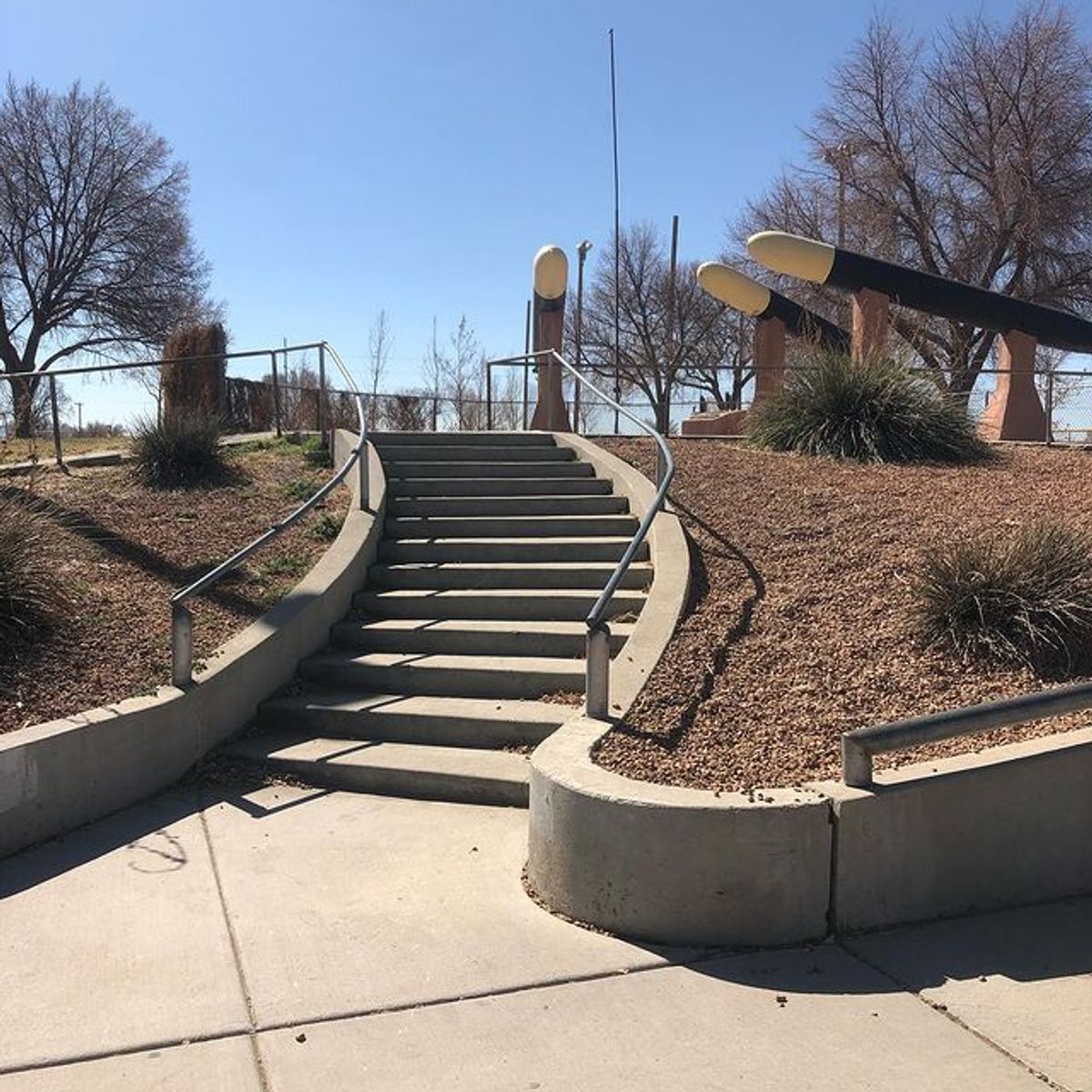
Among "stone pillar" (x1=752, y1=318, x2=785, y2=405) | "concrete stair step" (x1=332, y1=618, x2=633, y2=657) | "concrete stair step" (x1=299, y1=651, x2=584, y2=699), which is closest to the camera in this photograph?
"concrete stair step" (x1=299, y1=651, x2=584, y2=699)

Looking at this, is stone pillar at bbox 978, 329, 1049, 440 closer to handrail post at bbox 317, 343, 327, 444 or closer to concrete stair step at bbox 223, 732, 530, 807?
handrail post at bbox 317, 343, 327, 444

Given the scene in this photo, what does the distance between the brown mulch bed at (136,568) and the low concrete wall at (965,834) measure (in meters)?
3.85

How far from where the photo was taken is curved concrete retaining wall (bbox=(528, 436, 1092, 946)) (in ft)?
12.8

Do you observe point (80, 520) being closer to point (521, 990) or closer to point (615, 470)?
point (615, 470)

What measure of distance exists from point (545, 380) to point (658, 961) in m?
11.4

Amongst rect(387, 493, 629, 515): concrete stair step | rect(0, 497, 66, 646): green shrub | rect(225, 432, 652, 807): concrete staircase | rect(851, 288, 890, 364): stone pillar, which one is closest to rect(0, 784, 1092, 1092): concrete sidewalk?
rect(225, 432, 652, 807): concrete staircase

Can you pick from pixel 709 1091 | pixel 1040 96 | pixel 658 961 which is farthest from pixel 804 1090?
pixel 1040 96

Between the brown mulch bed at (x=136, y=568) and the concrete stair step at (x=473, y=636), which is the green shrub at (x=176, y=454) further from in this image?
the concrete stair step at (x=473, y=636)

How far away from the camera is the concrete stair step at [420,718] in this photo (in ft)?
19.3

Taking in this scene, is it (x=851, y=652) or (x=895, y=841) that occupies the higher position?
(x=851, y=652)

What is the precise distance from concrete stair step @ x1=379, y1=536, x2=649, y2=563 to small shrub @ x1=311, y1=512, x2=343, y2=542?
45 cm

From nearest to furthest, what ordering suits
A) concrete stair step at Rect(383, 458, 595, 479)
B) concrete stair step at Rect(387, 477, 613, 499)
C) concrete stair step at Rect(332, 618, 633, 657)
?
concrete stair step at Rect(332, 618, 633, 657)
concrete stair step at Rect(387, 477, 613, 499)
concrete stair step at Rect(383, 458, 595, 479)

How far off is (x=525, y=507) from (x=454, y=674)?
2.94 m

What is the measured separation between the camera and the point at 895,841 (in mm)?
4039
